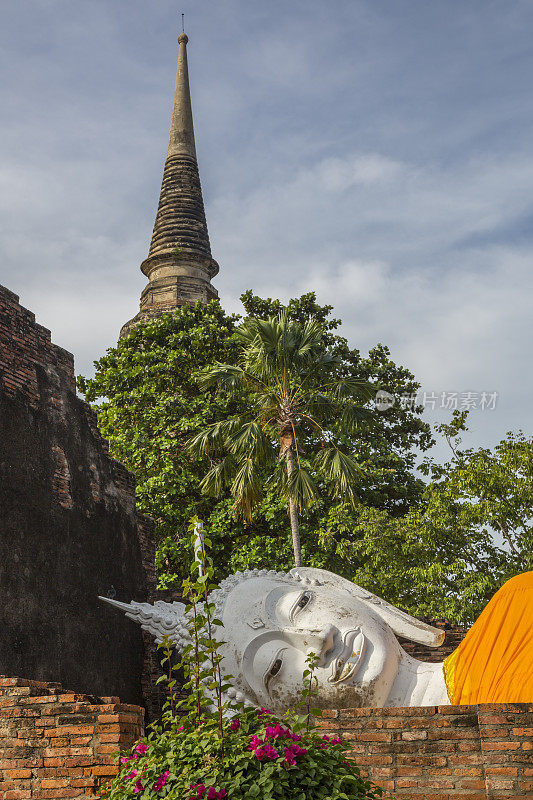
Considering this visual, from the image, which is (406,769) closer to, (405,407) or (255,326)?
(255,326)

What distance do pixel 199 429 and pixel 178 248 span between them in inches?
307

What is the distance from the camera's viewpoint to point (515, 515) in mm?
12461

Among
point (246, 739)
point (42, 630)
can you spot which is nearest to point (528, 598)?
point (246, 739)

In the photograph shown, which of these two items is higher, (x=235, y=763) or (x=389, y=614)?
(x=389, y=614)

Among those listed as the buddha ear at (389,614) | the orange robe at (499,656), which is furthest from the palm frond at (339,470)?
the orange robe at (499,656)

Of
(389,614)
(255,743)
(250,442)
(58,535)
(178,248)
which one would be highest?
(178,248)

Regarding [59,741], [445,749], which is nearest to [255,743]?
[445,749]

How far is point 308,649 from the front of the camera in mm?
5629

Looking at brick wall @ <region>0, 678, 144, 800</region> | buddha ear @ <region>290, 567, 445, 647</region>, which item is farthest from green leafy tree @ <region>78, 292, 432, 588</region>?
brick wall @ <region>0, 678, 144, 800</region>

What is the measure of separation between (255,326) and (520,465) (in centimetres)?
495

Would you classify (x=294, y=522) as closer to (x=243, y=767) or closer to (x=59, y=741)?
(x=59, y=741)

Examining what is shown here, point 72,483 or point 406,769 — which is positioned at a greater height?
point 72,483

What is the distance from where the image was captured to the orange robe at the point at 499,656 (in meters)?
5.05

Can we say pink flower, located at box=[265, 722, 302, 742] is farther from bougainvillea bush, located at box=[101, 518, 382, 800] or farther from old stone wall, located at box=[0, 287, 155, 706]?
old stone wall, located at box=[0, 287, 155, 706]
